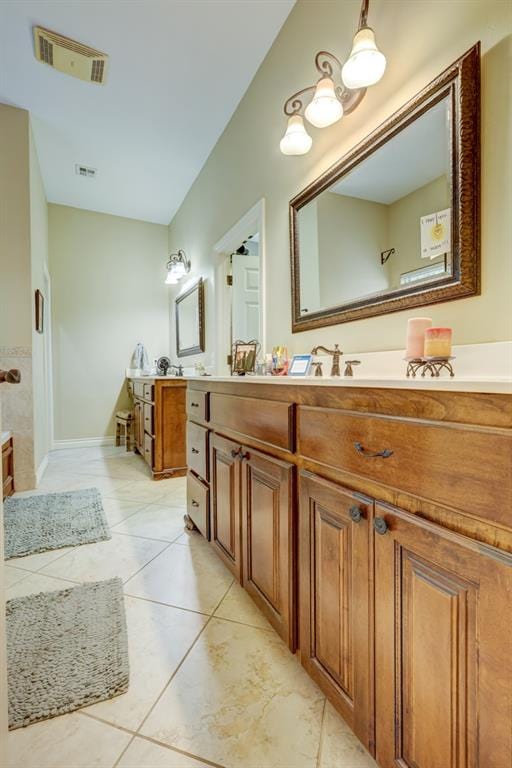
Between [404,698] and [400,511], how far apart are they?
36 centimetres

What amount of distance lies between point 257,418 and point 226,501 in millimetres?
476

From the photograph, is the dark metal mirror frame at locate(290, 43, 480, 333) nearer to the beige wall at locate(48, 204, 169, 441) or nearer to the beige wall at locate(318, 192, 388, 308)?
the beige wall at locate(318, 192, 388, 308)

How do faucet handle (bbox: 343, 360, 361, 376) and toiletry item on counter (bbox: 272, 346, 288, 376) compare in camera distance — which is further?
toiletry item on counter (bbox: 272, 346, 288, 376)

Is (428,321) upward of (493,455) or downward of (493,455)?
upward

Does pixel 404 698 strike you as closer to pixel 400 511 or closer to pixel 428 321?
pixel 400 511

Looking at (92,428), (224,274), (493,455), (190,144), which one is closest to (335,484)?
(493,455)

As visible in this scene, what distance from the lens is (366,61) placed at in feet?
3.92

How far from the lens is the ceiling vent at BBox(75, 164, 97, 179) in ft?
11.5

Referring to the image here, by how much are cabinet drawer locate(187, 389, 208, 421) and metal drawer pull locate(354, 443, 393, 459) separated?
1074 mm

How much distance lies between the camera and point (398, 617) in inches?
27.5

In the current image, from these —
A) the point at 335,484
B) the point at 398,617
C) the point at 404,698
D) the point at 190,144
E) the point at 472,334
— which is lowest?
the point at 404,698

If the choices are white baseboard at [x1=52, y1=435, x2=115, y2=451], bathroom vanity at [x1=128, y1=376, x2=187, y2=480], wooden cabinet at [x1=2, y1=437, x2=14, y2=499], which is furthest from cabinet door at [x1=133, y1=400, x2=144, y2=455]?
wooden cabinet at [x1=2, y1=437, x2=14, y2=499]

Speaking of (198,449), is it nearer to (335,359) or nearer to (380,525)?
(335,359)

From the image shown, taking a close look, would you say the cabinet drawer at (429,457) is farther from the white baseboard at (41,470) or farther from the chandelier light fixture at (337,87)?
the white baseboard at (41,470)
